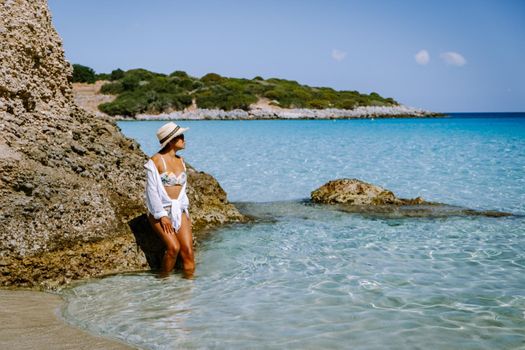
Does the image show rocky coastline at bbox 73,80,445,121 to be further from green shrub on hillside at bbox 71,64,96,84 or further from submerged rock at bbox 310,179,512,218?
submerged rock at bbox 310,179,512,218

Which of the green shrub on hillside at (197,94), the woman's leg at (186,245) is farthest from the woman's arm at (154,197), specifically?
the green shrub on hillside at (197,94)

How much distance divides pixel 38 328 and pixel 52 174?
2435mm

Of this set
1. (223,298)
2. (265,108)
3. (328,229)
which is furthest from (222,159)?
(265,108)

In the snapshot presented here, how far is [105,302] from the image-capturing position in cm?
529

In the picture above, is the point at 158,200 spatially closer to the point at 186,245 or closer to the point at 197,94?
the point at 186,245

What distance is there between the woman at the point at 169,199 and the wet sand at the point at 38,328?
1391 mm

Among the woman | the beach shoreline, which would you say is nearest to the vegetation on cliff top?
the beach shoreline

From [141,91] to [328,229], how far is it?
81.6 m

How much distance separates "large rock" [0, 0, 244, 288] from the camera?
5.86m

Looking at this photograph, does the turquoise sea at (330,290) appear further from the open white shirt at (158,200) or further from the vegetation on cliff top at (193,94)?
the vegetation on cliff top at (193,94)

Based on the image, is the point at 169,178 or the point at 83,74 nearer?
the point at 169,178

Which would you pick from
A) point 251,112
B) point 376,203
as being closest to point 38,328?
point 376,203

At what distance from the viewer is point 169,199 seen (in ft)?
19.8

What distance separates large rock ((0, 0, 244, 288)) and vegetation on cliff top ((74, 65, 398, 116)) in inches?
2843
